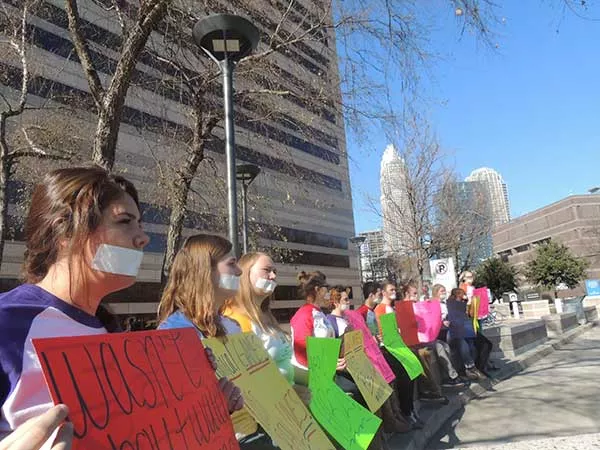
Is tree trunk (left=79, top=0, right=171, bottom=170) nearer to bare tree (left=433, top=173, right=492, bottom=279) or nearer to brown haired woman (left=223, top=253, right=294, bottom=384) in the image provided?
brown haired woman (left=223, top=253, right=294, bottom=384)

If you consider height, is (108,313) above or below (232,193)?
below

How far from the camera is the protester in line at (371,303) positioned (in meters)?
6.66

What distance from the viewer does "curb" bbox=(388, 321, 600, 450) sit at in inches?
207

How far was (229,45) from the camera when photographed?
5.50 meters

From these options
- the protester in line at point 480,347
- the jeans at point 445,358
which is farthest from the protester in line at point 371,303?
the protester in line at point 480,347

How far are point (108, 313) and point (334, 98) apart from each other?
27.0 ft

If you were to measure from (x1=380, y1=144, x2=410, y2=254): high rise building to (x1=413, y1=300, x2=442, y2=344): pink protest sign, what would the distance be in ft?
41.9

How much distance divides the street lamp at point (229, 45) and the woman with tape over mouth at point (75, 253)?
140 inches

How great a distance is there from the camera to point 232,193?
5.36 meters

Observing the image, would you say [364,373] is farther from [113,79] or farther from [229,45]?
[113,79]

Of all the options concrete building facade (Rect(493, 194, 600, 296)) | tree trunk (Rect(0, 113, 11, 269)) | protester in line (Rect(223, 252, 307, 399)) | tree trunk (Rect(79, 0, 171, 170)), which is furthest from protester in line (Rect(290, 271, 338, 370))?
concrete building facade (Rect(493, 194, 600, 296))

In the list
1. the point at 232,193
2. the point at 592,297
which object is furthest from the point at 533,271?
the point at 232,193

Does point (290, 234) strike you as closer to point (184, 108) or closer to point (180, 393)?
point (184, 108)

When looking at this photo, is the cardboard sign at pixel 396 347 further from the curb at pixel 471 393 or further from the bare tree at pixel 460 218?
the bare tree at pixel 460 218
